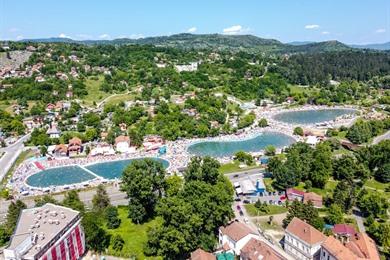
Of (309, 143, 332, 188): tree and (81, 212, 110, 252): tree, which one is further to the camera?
(309, 143, 332, 188): tree

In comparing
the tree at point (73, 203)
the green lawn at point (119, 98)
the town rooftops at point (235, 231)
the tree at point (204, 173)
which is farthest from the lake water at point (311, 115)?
the tree at point (73, 203)

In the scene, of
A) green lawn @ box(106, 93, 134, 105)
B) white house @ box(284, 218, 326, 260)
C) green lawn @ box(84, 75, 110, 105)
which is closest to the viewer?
white house @ box(284, 218, 326, 260)

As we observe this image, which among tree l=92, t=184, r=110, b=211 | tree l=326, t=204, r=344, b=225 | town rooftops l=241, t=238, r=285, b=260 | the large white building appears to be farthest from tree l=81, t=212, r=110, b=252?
tree l=326, t=204, r=344, b=225

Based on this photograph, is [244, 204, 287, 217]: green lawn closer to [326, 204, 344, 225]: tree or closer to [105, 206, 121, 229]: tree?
[326, 204, 344, 225]: tree

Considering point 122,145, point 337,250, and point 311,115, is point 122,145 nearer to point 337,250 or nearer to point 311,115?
point 337,250

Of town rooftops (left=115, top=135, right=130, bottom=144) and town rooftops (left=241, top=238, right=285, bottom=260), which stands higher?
town rooftops (left=241, top=238, right=285, bottom=260)

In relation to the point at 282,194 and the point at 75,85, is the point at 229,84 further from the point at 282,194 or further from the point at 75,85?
the point at 282,194
